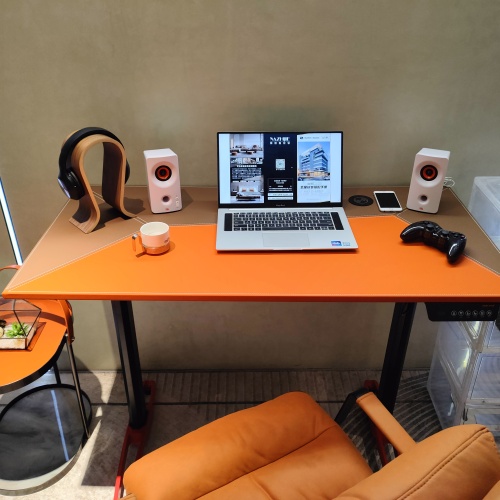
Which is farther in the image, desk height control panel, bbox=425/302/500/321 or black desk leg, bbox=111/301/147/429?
black desk leg, bbox=111/301/147/429

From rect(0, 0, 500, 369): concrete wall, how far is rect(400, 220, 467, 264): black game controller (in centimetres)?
42

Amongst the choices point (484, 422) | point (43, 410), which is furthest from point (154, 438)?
point (484, 422)

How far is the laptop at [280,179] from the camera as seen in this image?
1.77 metres

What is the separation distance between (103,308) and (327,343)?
1.01m

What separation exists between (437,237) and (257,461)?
0.83 meters

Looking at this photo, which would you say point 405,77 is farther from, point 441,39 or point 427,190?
point 427,190

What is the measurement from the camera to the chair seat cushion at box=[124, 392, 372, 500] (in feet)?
4.26

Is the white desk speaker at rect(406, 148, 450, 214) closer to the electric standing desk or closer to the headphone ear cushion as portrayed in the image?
the electric standing desk

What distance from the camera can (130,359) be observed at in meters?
1.89

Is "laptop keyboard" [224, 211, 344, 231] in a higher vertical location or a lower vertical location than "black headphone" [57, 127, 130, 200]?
lower

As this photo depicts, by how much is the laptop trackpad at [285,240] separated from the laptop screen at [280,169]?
0.20 meters

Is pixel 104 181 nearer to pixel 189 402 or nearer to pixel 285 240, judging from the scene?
pixel 285 240

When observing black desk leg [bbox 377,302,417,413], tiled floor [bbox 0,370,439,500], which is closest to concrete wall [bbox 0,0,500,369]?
black desk leg [bbox 377,302,417,413]

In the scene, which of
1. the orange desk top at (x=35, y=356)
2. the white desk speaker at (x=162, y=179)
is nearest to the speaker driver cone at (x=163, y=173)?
the white desk speaker at (x=162, y=179)
